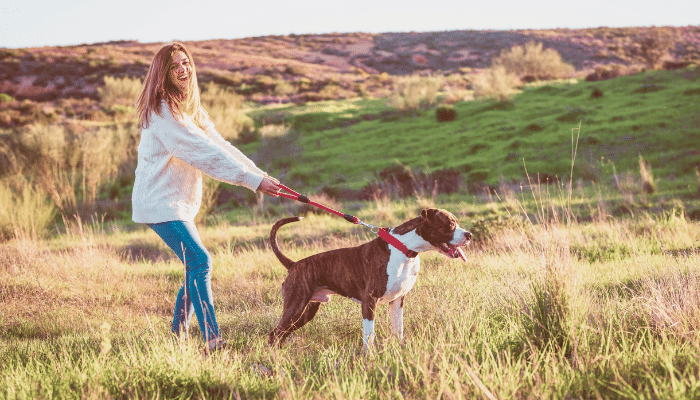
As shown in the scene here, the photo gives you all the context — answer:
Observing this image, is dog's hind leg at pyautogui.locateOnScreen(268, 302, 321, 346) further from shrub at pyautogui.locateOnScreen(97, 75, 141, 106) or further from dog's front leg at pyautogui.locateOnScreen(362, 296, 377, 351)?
shrub at pyautogui.locateOnScreen(97, 75, 141, 106)

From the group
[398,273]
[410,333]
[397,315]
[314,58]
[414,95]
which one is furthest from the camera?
[314,58]

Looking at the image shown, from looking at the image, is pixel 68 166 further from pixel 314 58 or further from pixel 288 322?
pixel 314 58

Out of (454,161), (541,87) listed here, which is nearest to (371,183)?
(454,161)

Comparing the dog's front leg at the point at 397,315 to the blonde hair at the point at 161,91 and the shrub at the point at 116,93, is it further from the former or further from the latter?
the shrub at the point at 116,93

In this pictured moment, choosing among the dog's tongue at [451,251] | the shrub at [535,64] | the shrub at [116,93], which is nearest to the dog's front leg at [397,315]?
the dog's tongue at [451,251]

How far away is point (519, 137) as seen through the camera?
21.6 m

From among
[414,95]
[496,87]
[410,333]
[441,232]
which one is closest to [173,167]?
[441,232]

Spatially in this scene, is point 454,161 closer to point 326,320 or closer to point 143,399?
point 326,320

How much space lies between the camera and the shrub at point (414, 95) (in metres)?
31.6

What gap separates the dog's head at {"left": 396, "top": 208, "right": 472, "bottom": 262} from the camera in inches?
136

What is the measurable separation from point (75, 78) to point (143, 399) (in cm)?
5432

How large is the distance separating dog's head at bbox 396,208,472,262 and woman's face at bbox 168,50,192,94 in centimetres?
201

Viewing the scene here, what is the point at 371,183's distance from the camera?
56.4ft

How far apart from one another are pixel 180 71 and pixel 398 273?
7.17 ft
